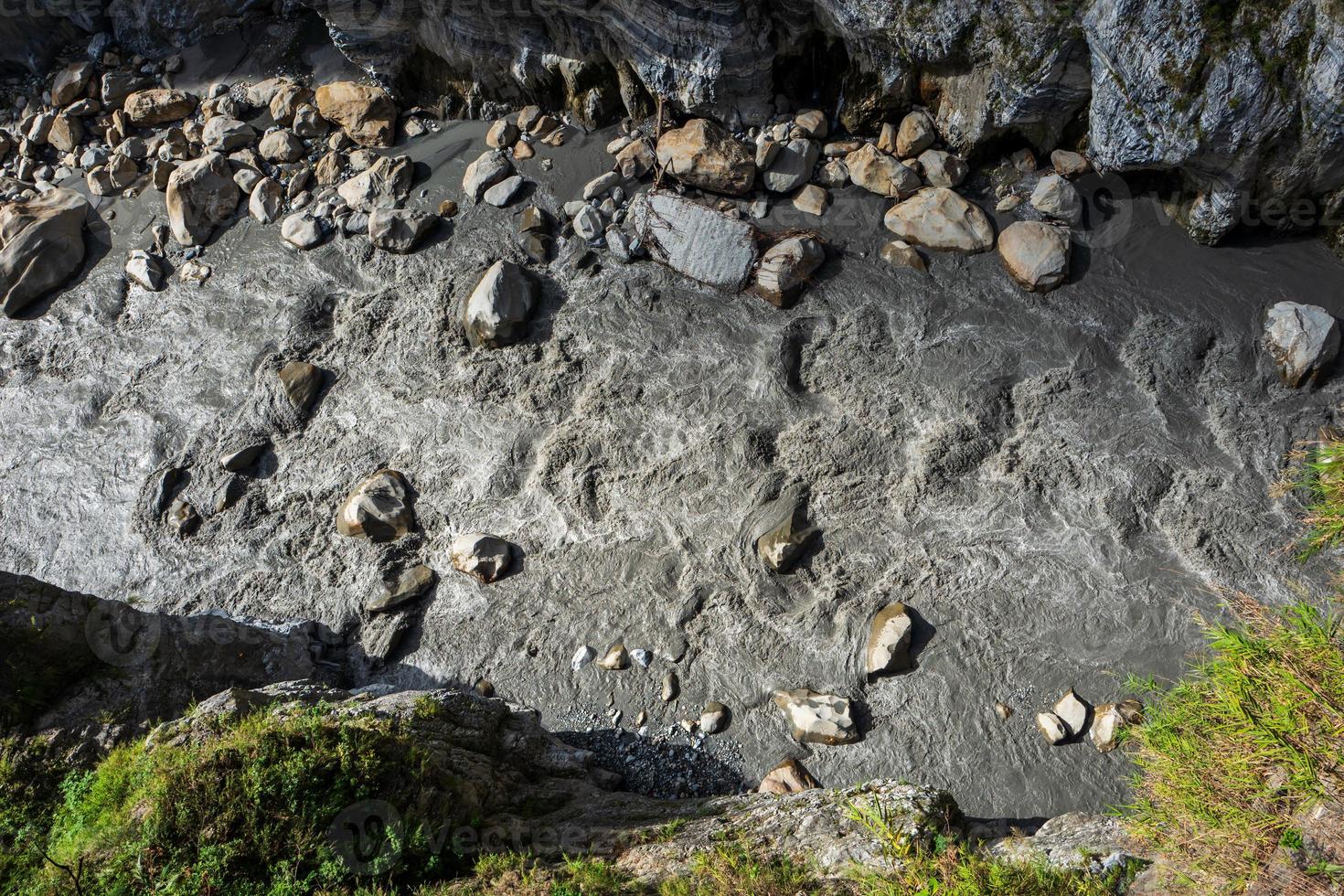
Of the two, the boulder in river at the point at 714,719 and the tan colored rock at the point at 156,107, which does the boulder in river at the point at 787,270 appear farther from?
the tan colored rock at the point at 156,107

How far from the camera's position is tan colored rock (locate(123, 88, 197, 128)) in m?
9.22

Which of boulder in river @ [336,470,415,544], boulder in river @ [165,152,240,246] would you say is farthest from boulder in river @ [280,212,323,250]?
boulder in river @ [336,470,415,544]

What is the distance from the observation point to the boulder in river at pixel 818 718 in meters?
5.47

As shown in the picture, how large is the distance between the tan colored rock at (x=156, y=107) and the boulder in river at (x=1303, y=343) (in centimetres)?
1082

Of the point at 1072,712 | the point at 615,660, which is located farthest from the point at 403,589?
the point at 1072,712

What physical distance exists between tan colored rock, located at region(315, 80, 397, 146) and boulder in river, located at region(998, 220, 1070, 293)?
6.25 m

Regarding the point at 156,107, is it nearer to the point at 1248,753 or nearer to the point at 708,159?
the point at 708,159

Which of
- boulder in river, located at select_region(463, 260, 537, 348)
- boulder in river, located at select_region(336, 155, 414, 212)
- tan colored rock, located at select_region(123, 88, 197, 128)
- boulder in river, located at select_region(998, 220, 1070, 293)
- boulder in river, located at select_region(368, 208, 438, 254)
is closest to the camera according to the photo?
boulder in river, located at select_region(998, 220, 1070, 293)

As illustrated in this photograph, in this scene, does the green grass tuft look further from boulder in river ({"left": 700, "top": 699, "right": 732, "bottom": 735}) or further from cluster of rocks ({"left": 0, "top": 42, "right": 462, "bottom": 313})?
cluster of rocks ({"left": 0, "top": 42, "right": 462, "bottom": 313})

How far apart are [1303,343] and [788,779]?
16.2ft

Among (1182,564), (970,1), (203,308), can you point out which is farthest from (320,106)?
(1182,564)

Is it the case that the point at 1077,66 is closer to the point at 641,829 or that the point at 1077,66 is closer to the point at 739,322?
the point at 739,322

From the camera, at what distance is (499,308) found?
7172mm

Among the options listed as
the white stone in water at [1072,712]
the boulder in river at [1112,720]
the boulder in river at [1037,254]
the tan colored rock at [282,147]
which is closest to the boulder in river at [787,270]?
the boulder in river at [1037,254]
